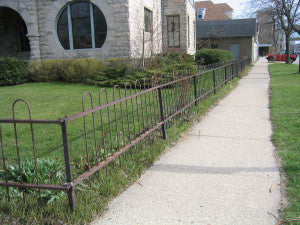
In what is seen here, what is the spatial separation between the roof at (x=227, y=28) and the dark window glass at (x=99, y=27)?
25049mm

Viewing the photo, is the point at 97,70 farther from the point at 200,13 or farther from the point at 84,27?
the point at 200,13

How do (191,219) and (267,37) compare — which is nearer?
(191,219)

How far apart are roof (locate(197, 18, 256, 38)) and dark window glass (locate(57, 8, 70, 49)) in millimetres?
25318

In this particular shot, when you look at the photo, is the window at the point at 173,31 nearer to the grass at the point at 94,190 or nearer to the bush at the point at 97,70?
the bush at the point at 97,70

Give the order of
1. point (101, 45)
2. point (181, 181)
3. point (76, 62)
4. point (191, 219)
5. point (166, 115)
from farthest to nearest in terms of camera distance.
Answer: point (101, 45) < point (76, 62) < point (166, 115) < point (181, 181) < point (191, 219)

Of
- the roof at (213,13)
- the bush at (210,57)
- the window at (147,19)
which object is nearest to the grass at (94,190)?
the window at (147,19)

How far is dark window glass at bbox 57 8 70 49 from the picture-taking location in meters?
13.7

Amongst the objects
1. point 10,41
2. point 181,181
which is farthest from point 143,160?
point 10,41

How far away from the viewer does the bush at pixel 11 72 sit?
469 inches

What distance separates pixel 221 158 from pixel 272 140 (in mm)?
1355

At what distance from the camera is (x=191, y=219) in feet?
9.55

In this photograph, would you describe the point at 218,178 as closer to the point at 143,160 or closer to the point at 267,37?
the point at 143,160

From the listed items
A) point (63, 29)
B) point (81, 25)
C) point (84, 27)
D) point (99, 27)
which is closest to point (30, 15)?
point (63, 29)

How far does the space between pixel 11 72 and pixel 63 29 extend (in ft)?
10.4
